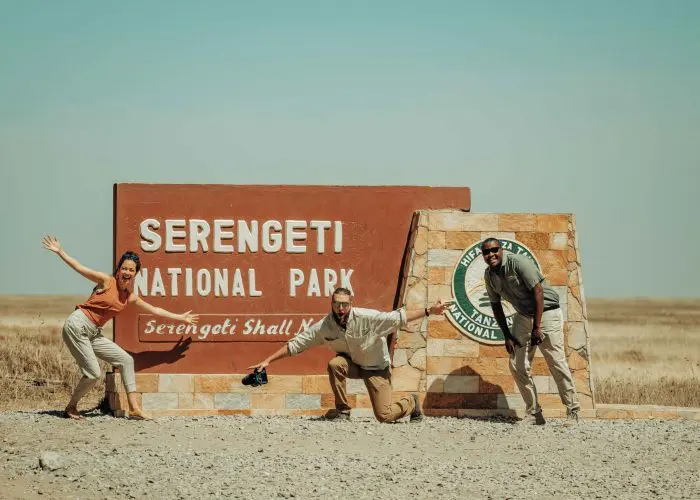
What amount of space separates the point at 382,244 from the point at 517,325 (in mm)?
2313

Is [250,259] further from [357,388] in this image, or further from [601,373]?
[601,373]

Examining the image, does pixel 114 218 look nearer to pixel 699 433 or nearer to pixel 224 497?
pixel 224 497

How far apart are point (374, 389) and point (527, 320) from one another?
1.78 m

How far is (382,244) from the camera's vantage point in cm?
1490

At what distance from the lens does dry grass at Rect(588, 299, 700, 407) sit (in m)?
18.5

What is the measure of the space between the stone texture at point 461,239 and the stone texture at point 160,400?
11.9ft

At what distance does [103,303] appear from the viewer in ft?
43.5

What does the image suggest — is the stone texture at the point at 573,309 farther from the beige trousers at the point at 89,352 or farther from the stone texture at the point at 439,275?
the beige trousers at the point at 89,352

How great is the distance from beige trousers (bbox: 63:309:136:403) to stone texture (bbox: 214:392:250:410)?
1267 mm

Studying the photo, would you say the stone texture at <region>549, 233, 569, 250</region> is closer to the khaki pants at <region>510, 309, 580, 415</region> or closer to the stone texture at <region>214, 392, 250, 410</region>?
the khaki pants at <region>510, 309, 580, 415</region>

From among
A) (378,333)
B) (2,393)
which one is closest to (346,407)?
(378,333)

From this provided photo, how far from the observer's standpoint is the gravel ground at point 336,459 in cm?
1048

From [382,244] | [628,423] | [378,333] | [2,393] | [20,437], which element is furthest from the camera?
[2,393]

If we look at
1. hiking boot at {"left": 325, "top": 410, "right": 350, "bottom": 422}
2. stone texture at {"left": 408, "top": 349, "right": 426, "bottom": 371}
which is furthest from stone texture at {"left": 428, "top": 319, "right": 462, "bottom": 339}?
hiking boot at {"left": 325, "top": 410, "right": 350, "bottom": 422}
